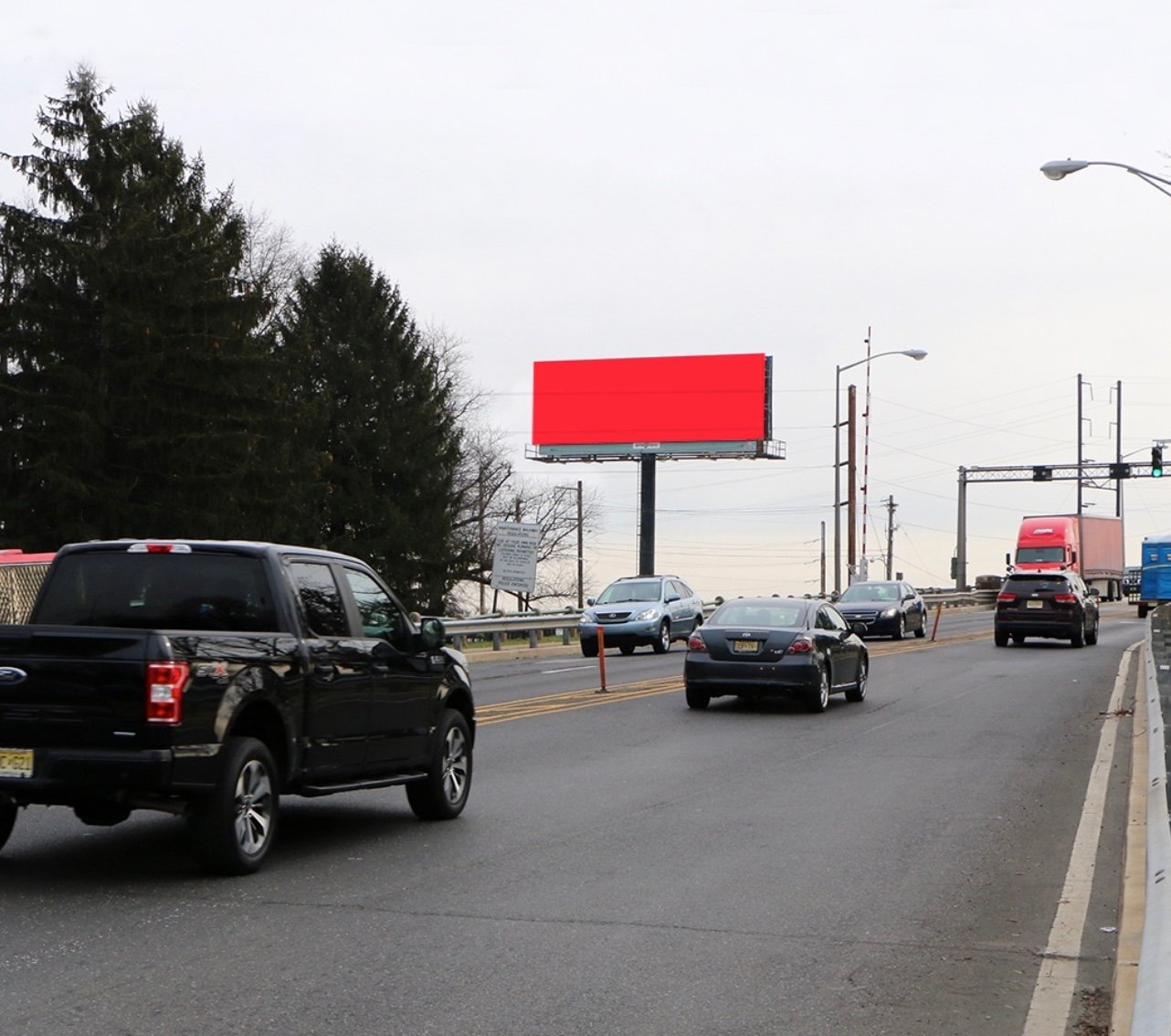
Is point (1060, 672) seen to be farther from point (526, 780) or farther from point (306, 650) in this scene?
point (306, 650)

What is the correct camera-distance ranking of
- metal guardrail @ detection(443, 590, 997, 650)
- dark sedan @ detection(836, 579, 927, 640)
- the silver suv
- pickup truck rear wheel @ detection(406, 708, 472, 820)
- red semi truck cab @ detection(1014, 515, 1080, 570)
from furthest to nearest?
red semi truck cab @ detection(1014, 515, 1080, 570)
dark sedan @ detection(836, 579, 927, 640)
the silver suv
metal guardrail @ detection(443, 590, 997, 650)
pickup truck rear wheel @ detection(406, 708, 472, 820)

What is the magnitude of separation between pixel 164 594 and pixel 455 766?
2.87 m

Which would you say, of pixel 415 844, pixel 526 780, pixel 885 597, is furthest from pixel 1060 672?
pixel 415 844

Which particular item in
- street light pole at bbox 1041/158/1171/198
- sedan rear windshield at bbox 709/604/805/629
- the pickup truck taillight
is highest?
street light pole at bbox 1041/158/1171/198

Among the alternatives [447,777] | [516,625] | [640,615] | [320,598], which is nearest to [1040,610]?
[640,615]

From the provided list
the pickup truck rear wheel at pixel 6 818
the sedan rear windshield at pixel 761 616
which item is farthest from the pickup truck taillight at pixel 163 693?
the sedan rear windshield at pixel 761 616

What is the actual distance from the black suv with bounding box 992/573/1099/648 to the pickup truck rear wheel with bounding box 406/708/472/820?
29696mm

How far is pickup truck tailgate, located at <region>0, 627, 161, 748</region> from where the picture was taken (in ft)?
28.9

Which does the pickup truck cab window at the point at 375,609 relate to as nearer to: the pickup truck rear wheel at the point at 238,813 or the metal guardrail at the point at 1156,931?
the pickup truck rear wheel at the point at 238,813

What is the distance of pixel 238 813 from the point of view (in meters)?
9.30

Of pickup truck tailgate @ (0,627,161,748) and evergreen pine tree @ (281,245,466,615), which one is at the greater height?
evergreen pine tree @ (281,245,466,615)

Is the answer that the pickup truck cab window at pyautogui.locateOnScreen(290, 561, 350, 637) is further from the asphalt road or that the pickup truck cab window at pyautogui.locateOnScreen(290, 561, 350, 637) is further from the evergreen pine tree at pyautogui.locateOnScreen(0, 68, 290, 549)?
the evergreen pine tree at pyautogui.locateOnScreen(0, 68, 290, 549)

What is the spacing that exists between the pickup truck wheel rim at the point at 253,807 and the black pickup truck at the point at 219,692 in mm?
10

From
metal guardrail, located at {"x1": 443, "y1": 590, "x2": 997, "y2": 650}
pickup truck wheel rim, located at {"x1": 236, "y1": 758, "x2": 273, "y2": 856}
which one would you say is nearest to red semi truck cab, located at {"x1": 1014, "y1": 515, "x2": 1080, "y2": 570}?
metal guardrail, located at {"x1": 443, "y1": 590, "x2": 997, "y2": 650}
